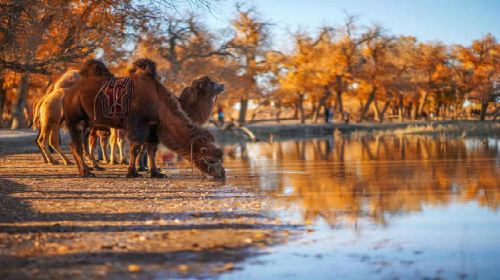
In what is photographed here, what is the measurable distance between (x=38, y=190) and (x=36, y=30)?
8.08m

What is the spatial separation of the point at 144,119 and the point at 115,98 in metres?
0.84

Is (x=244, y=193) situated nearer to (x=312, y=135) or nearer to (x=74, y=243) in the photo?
(x=74, y=243)

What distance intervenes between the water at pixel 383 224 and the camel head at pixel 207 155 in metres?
0.63

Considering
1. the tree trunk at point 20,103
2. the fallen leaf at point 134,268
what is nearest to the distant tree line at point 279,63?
the tree trunk at point 20,103

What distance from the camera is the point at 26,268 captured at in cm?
721

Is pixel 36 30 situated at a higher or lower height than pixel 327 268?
higher

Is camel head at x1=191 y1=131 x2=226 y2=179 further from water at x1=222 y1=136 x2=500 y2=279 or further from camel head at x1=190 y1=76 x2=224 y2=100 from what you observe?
camel head at x1=190 y1=76 x2=224 y2=100

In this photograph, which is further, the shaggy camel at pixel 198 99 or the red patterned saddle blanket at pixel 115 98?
the shaggy camel at pixel 198 99

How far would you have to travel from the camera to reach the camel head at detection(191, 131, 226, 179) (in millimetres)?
15266

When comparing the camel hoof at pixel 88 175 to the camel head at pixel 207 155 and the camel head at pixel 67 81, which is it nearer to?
the camel head at pixel 207 155

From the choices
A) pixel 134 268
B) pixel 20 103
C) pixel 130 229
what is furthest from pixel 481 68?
pixel 134 268

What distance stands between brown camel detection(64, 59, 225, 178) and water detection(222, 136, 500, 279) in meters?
1.19

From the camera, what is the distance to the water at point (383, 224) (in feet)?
23.5

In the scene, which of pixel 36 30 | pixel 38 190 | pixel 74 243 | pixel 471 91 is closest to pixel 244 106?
pixel 471 91
